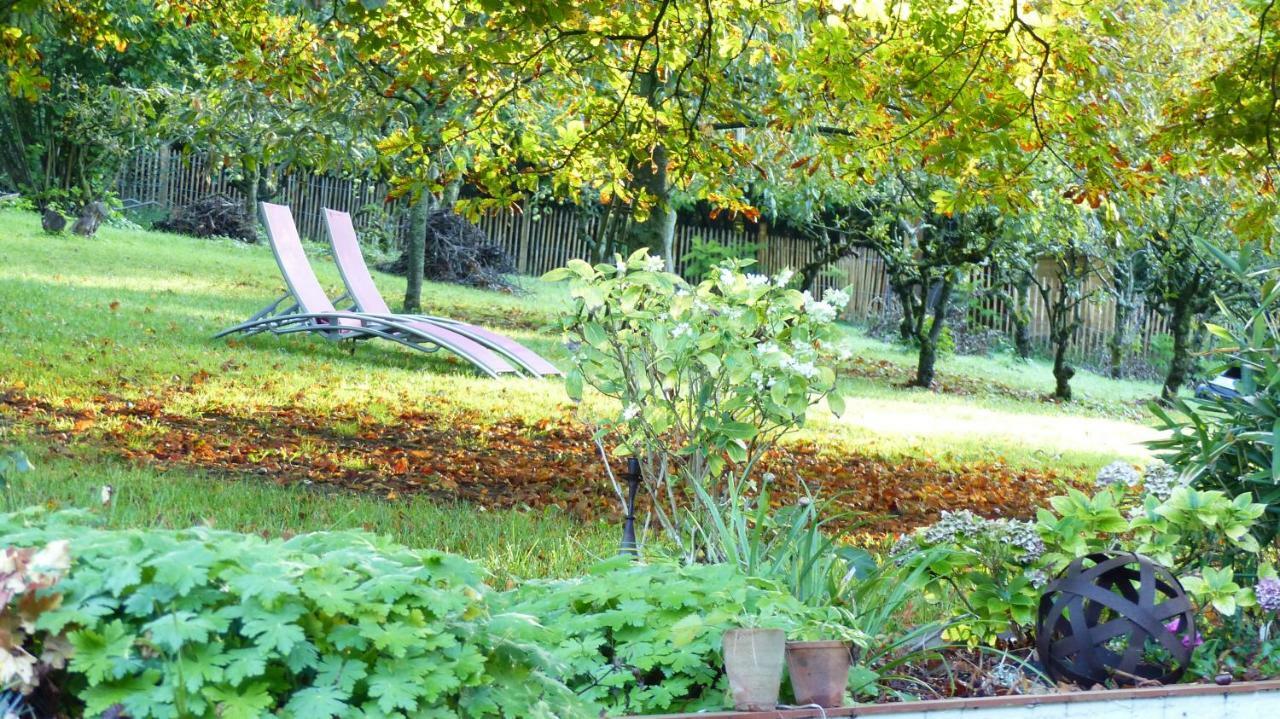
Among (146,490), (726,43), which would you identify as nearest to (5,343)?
(146,490)

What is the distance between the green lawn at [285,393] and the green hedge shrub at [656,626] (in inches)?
46.3

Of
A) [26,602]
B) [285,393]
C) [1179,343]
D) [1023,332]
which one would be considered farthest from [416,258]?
[26,602]

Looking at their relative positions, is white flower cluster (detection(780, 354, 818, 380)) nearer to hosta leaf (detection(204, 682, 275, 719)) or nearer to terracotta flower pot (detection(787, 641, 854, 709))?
terracotta flower pot (detection(787, 641, 854, 709))

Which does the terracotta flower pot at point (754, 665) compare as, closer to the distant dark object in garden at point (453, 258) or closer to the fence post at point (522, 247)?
the distant dark object in garden at point (453, 258)

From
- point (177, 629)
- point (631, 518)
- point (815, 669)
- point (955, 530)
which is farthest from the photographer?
point (631, 518)

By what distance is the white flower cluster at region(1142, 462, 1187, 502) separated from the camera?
11.9 feet

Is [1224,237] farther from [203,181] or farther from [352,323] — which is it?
[203,181]

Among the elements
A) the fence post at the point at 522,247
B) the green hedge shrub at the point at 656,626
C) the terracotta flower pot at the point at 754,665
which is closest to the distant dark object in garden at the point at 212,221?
the fence post at the point at 522,247

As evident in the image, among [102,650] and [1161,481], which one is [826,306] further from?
[102,650]

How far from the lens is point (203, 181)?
22.2 m

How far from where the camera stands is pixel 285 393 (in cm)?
841

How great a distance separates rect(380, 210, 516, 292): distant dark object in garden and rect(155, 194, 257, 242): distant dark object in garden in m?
3.00

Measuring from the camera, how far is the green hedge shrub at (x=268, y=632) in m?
1.65

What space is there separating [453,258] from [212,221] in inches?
183
